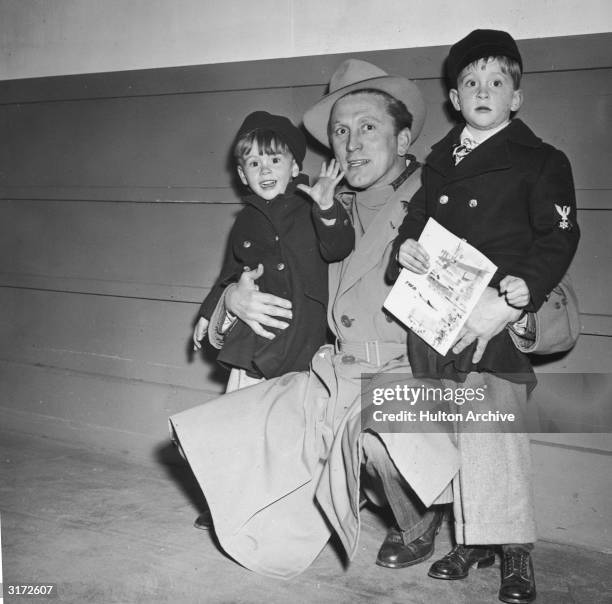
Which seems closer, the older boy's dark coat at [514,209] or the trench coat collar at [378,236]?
the older boy's dark coat at [514,209]

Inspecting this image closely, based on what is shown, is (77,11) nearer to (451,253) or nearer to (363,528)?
(451,253)

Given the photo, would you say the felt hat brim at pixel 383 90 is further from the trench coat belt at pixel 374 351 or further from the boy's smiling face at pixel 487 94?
the trench coat belt at pixel 374 351

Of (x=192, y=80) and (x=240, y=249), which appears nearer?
(x=240, y=249)

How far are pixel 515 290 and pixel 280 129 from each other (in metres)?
1.06

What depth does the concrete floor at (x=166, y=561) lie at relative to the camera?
250cm

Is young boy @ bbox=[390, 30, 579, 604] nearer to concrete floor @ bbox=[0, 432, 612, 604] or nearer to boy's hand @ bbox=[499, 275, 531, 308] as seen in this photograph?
boy's hand @ bbox=[499, 275, 531, 308]

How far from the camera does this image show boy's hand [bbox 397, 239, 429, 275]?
8.04 feet

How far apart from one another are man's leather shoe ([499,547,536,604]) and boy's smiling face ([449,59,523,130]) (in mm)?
A: 1349

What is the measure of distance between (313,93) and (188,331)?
1.23 metres

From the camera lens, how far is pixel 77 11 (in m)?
3.83

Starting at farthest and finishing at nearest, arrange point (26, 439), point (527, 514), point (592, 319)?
1. point (26, 439)
2. point (592, 319)
3. point (527, 514)

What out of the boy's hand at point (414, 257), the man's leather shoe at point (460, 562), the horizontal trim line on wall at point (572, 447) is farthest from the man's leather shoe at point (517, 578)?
the boy's hand at point (414, 257)

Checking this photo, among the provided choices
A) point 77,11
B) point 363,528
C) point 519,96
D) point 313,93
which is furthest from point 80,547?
point 77,11

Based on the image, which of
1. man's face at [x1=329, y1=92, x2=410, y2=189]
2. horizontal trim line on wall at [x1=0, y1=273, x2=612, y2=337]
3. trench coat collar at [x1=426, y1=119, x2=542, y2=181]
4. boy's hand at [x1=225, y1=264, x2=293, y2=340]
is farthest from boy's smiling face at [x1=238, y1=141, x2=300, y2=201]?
horizontal trim line on wall at [x1=0, y1=273, x2=612, y2=337]
